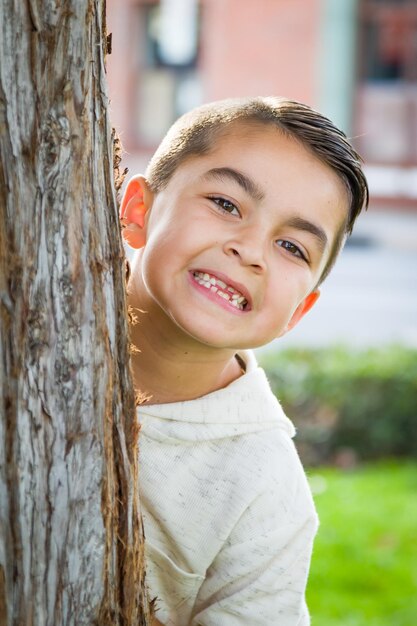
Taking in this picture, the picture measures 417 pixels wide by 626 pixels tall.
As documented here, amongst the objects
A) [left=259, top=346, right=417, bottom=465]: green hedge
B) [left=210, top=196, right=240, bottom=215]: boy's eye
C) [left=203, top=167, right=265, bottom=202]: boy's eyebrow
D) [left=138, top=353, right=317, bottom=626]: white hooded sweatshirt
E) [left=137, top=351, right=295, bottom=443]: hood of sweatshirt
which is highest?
[left=203, top=167, right=265, bottom=202]: boy's eyebrow

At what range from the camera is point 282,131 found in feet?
6.82

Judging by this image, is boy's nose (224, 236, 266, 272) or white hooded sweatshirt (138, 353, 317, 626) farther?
white hooded sweatshirt (138, 353, 317, 626)

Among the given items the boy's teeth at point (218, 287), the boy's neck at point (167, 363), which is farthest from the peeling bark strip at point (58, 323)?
the boy's neck at point (167, 363)

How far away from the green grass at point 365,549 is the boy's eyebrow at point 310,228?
7.53 feet

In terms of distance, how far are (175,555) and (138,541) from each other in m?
0.46

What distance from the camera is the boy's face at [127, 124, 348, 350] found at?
1.99 m

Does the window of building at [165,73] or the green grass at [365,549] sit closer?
the green grass at [365,549]

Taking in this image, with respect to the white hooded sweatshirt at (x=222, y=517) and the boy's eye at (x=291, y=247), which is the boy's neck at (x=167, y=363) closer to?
the white hooded sweatshirt at (x=222, y=517)

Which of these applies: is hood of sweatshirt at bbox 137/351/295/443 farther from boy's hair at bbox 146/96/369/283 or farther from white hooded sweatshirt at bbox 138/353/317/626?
boy's hair at bbox 146/96/369/283

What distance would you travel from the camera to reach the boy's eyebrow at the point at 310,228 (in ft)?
6.67

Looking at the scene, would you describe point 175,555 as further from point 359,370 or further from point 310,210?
point 359,370

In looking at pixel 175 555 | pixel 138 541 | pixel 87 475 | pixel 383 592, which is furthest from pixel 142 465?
pixel 383 592

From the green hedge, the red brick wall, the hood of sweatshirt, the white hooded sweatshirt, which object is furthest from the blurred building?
the white hooded sweatshirt

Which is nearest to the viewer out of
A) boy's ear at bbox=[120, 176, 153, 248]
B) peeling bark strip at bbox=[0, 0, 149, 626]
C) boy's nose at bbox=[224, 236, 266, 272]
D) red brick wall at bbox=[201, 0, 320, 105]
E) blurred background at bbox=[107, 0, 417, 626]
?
peeling bark strip at bbox=[0, 0, 149, 626]
